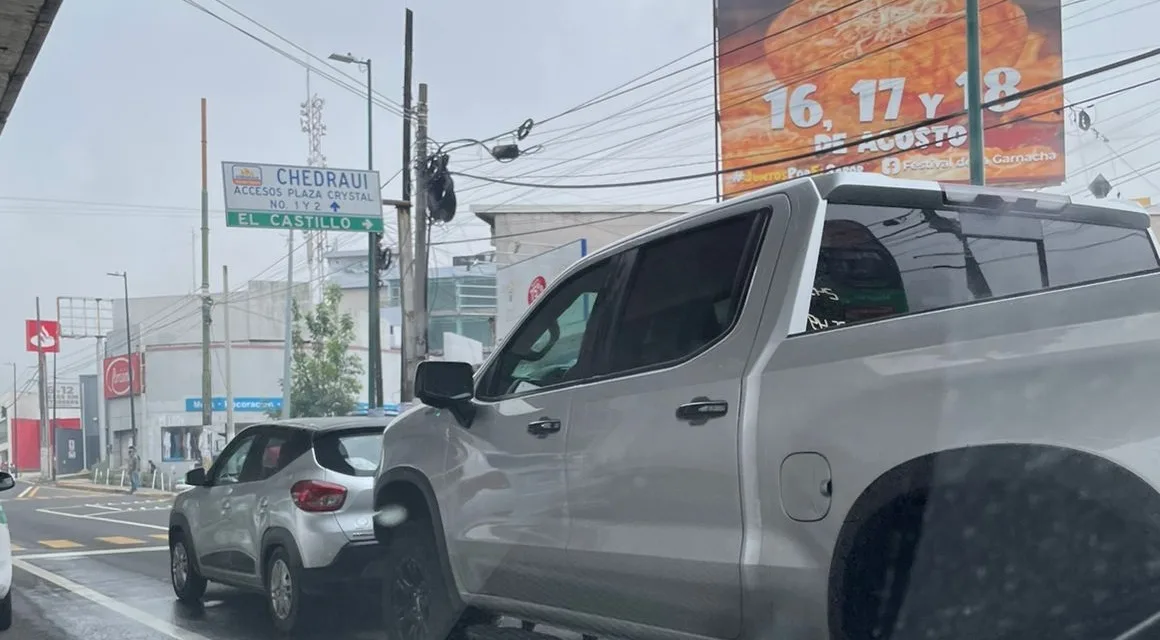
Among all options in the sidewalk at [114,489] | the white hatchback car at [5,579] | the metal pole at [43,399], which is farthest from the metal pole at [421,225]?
the metal pole at [43,399]

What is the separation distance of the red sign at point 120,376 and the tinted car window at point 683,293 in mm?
52723

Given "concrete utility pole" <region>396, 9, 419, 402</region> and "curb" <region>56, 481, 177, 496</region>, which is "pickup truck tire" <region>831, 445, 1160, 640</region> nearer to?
"concrete utility pole" <region>396, 9, 419, 402</region>

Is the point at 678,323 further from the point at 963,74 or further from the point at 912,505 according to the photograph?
the point at 963,74

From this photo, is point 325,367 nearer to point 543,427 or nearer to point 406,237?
point 406,237

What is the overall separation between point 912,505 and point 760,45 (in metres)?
22.7

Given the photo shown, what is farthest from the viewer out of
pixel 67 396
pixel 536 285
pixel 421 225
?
pixel 67 396

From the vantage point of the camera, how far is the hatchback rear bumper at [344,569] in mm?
7789

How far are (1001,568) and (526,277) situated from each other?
71.3 feet

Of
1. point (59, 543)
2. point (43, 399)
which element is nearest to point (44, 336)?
point (43, 399)

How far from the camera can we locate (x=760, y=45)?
24.8m

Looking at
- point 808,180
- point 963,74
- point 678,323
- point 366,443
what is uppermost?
point 963,74

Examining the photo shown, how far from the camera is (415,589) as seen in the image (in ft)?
19.2

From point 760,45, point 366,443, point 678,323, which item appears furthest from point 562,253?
point 678,323

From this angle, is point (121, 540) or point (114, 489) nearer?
point (121, 540)
